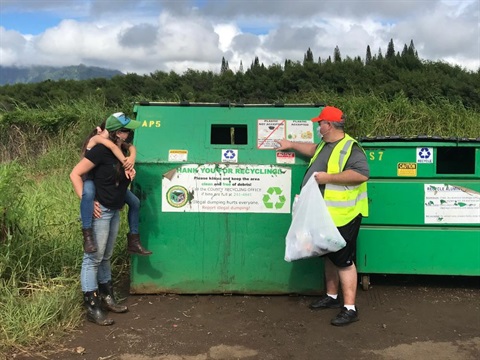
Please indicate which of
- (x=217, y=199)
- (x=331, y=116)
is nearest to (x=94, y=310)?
(x=217, y=199)

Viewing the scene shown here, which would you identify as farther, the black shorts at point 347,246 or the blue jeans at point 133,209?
the blue jeans at point 133,209

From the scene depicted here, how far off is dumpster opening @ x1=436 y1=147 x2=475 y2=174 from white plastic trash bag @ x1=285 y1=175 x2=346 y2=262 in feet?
5.27

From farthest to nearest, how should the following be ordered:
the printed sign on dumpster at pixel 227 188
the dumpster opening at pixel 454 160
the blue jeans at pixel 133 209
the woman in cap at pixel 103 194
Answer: the dumpster opening at pixel 454 160
the printed sign on dumpster at pixel 227 188
the blue jeans at pixel 133 209
the woman in cap at pixel 103 194

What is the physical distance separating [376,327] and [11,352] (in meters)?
2.62

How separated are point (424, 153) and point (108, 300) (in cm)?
293

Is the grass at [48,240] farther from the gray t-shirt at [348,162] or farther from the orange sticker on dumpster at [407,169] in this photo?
the orange sticker on dumpster at [407,169]

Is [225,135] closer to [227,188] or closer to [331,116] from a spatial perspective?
[227,188]

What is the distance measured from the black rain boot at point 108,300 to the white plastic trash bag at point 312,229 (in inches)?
56.4

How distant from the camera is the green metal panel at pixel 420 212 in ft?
13.3

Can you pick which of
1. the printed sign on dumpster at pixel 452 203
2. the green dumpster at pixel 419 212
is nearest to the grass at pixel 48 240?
the green dumpster at pixel 419 212

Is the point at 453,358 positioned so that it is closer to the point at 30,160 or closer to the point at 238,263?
the point at 238,263

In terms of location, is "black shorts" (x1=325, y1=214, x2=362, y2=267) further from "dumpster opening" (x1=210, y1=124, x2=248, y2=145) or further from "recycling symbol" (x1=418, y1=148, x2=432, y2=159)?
"dumpster opening" (x1=210, y1=124, x2=248, y2=145)

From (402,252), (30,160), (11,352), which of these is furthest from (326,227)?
(30,160)

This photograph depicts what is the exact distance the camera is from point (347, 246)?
3531 mm
